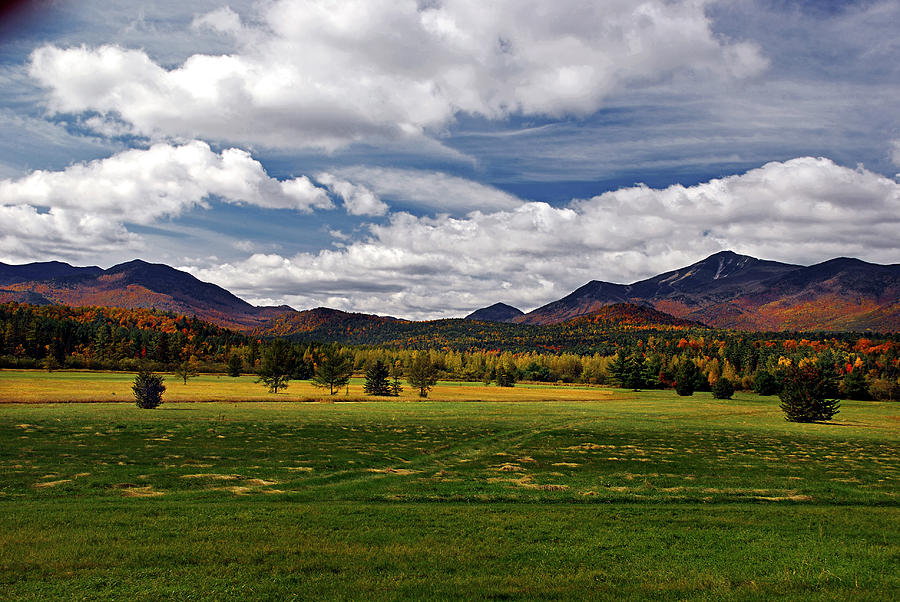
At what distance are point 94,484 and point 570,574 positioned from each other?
2009 cm

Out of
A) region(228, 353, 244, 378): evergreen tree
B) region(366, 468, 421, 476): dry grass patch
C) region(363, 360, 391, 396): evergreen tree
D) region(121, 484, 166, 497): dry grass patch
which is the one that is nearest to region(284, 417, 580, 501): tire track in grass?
region(366, 468, 421, 476): dry grass patch

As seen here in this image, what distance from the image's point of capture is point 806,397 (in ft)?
241

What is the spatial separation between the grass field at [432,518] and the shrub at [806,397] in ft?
108

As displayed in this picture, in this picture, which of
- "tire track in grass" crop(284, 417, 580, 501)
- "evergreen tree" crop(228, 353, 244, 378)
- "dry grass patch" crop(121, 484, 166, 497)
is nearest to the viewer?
"dry grass patch" crop(121, 484, 166, 497)

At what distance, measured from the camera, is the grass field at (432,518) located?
42.7ft

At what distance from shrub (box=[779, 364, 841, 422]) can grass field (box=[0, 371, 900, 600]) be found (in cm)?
3303

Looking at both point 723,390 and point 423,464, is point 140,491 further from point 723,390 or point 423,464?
point 723,390

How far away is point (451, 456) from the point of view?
35.5 meters

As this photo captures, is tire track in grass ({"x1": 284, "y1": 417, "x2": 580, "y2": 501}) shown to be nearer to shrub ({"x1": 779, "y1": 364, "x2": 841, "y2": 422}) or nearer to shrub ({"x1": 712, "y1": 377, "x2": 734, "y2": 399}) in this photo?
shrub ({"x1": 779, "y1": 364, "x2": 841, "y2": 422})

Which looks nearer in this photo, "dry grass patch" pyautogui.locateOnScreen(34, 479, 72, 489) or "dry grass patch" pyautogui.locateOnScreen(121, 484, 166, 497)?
"dry grass patch" pyautogui.locateOnScreen(121, 484, 166, 497)

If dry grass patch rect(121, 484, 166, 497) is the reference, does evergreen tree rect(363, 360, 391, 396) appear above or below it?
below

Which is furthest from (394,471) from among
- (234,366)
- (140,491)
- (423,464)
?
(234,366)

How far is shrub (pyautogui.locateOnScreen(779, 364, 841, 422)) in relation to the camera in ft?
239

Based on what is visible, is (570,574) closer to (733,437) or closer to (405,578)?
(405,578)
